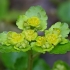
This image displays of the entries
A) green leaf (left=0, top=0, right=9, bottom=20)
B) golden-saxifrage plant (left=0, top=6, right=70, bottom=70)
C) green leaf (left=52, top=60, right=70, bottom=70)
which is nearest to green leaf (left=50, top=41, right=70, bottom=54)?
golden-saxifrage plant (left=0, top=6, right=70, bottom=70)

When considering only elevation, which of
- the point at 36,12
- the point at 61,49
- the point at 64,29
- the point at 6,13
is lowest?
the point at 61,49

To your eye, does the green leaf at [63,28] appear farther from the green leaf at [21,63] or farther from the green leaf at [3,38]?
the green leaf at [21,63]

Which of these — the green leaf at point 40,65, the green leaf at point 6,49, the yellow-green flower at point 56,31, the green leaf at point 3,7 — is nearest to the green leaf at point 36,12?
the yellow-green flower at point 56,31

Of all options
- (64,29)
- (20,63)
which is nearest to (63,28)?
(64,29)

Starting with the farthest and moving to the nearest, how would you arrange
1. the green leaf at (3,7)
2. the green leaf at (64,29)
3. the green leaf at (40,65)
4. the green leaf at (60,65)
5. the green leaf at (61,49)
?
1. the green leaf at (3,7)
2. the green leaf at (40,65)
3. the green leaf at (60,65)
4. the green leaf at (64,29)
5. the green leaf at (61,49)

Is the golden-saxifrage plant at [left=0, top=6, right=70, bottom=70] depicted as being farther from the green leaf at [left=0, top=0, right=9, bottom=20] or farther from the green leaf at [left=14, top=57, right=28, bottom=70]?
the green leaf at [left=0, top=0, right=9, bottom=20]

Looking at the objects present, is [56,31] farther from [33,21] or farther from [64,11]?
[64,11]

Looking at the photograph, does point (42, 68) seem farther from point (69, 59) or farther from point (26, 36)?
point (69, 59)

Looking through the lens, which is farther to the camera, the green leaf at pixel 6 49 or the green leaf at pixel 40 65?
the green leaf at pixel 40 65
